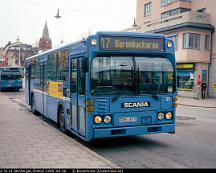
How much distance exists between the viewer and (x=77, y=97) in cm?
895

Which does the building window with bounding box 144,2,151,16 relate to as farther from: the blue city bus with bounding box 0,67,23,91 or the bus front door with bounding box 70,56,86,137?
the bus front door with bounding box 70,56,86,137

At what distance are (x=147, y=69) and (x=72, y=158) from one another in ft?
10.3

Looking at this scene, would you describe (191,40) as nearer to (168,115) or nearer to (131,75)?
(168,115)

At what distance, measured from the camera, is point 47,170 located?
233 inches

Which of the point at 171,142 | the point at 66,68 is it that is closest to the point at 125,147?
the point at 171,142

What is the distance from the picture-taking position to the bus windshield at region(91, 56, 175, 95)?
321 inches

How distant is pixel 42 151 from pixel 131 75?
9.27 ft

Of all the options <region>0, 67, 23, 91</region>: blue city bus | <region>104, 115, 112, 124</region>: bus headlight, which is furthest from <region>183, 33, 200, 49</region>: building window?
<region>104, 115, 112, 124</region>: bus headlight

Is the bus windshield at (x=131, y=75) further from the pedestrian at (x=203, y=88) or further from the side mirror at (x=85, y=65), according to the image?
the pedestrian at (x=203, y=88)

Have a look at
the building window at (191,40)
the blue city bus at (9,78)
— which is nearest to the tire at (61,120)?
the building window at (191,40)

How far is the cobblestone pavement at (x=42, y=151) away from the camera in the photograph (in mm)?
6371

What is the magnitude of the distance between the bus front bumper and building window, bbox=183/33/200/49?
1046 inches

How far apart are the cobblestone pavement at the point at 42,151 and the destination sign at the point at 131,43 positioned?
256 centimetres

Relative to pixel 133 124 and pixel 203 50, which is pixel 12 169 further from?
pixel 203 50
